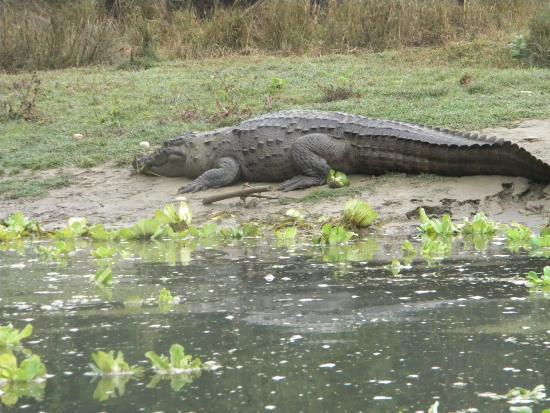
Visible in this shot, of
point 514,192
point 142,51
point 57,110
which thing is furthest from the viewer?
point 142,51

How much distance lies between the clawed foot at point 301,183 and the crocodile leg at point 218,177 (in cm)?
63

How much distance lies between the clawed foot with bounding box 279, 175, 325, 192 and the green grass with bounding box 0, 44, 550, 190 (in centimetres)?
169

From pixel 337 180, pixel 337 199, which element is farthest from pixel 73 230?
pixel 337 180

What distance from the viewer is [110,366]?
12.8 ft

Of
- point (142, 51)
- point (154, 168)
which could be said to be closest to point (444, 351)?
point (154, 168)

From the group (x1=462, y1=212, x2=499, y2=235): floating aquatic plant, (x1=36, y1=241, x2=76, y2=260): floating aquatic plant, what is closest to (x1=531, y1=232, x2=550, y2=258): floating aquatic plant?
(x1=462, y1=212, x2=499, y2=235): floating aquatic plant

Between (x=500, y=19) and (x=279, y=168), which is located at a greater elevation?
(x=500, y=19)

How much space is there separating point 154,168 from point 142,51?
6.09m

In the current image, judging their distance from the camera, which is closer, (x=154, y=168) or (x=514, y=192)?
(x=514, y=192)

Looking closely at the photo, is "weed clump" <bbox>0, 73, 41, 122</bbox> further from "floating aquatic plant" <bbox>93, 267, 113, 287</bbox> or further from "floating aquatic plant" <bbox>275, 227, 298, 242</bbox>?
"floating aquatic plant" <bbox>93, 267, 113, 287</bbox>

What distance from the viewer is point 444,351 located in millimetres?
4113

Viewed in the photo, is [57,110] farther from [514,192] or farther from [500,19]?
[500,19]

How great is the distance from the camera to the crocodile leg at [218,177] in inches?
386

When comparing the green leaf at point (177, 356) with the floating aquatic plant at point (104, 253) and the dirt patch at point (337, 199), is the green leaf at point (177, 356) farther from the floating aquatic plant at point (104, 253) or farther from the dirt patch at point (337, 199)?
the dirt patch at point (337, 199)
